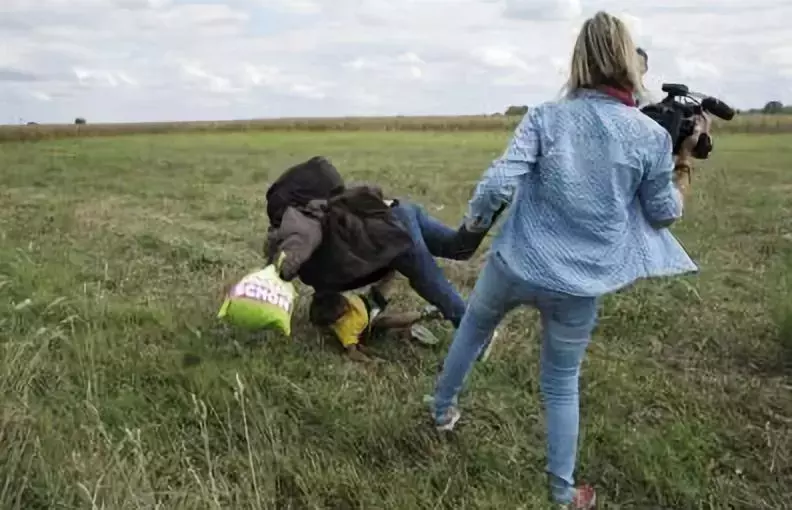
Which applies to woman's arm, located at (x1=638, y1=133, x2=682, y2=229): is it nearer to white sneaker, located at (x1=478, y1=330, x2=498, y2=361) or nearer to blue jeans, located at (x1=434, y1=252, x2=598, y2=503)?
blue jeans, located at (x1=434, y1=252, x2=598, y2=503)

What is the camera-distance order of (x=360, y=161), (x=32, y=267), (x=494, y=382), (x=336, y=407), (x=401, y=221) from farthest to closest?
1. (x=360, y=161)
2. (x=32, y=267)
3. (x=401, y=221)
4. (x=494, y=382)
5. (x=336, y=407)

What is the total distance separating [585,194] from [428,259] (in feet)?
6.45

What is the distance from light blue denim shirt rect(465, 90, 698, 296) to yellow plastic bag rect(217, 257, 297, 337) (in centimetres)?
116

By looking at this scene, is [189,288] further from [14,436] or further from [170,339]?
[14,436]

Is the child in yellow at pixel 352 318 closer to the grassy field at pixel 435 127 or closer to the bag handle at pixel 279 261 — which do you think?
the bag handle at pixel 279 261

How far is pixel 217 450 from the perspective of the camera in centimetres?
418

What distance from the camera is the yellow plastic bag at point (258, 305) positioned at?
14.7 ft

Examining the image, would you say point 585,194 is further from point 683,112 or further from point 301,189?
point 301,189

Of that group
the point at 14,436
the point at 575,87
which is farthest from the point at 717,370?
the point at 14,436

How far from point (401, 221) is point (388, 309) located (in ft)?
3.02

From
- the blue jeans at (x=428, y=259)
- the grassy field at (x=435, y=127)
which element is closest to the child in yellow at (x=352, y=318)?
the blue jeans at (x=428, y=259)

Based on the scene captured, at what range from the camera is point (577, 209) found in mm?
3652

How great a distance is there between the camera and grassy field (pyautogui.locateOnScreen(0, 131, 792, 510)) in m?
3.75

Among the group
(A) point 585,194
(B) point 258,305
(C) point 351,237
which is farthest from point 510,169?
(C) point 351,237
